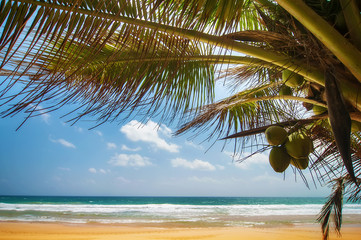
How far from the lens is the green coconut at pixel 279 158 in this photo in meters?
1.44

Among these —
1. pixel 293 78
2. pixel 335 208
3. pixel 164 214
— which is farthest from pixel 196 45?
pixel 164 214

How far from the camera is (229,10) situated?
4.00 feet

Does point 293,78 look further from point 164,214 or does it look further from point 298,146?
point 164,214

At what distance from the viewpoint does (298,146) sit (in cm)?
138

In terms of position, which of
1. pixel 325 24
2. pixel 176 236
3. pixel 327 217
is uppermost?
pixel 325 24

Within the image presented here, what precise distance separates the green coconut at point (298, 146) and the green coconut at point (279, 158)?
0.11 feet

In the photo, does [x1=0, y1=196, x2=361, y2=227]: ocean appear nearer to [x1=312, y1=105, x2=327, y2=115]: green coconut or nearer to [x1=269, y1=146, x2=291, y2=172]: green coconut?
[x1=312, y1=105, x2=327, y2=115]: green coconut

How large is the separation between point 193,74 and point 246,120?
39.7 inches

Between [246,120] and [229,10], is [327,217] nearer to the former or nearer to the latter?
[246,120]

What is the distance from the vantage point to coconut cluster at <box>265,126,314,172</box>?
1.39 metres

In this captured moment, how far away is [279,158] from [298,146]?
0.11 metres

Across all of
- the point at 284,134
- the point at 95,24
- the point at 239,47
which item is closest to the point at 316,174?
the point at 284,134

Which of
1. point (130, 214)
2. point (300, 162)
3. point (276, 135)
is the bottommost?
point (130, 214)

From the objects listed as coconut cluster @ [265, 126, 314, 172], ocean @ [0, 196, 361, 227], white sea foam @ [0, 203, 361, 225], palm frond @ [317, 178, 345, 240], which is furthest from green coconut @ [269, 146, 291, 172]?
white sea foam @ [0, 203, 361, 225]
